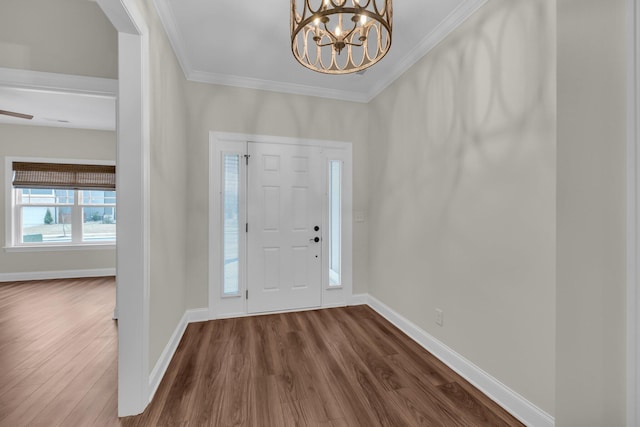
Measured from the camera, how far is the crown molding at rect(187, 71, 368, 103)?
2.93 metres

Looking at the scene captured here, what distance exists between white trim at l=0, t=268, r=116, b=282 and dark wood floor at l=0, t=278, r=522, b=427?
1.85 m

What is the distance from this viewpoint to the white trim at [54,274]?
14.3ft

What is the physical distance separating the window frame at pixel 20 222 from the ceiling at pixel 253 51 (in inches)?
53.6

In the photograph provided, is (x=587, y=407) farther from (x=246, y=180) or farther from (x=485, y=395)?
(x=246, y=180)

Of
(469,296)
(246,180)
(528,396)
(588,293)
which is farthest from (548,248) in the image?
(246,180)

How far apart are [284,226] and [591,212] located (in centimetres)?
280

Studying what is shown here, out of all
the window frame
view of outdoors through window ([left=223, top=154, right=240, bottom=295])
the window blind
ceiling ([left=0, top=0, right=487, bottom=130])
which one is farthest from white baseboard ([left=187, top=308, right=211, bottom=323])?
the window blind

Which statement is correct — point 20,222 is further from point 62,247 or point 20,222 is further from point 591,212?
point 591,212

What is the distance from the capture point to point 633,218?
1.86ft

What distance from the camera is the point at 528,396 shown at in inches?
61.5

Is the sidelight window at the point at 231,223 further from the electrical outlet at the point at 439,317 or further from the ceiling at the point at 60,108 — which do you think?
the electrical outlet at the point at 439,317

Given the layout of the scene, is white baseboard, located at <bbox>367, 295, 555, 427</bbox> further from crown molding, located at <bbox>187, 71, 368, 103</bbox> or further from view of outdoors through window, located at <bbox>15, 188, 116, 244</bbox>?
view of outdoors through window, located at <bbox>15, 188, 116, 244</bbox>

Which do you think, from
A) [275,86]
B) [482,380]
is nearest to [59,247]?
[275,86]

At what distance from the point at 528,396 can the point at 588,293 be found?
1.38 m
